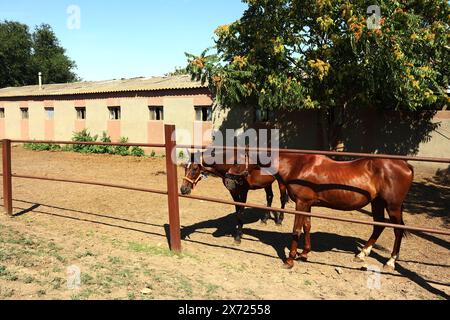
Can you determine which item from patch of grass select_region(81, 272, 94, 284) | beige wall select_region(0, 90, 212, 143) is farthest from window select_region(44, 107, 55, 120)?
patch of grass select_region(81, 272, 94, 284)

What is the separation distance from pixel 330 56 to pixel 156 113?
412 inches

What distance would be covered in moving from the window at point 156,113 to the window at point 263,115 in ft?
17.3

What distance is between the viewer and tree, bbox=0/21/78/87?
134 feet

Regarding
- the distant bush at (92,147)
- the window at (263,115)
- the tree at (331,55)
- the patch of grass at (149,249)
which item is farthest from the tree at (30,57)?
the patch of grass at (149,249)

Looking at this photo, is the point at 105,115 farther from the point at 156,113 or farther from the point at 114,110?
the point at 156,113

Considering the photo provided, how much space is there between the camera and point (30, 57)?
43.3 m

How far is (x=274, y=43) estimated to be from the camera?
30.6 ft

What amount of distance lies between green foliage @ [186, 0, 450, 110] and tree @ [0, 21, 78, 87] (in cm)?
3937

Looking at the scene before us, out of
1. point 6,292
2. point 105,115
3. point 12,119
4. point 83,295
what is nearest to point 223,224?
point 83,295

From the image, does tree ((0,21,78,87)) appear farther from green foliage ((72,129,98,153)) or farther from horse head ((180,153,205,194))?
horse head ((180,153,205,194))

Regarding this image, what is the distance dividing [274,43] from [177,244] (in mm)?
6452

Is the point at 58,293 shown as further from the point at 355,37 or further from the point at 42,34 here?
the point at 42,34

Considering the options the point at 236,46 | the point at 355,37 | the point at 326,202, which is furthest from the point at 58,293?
the point at 236,46
